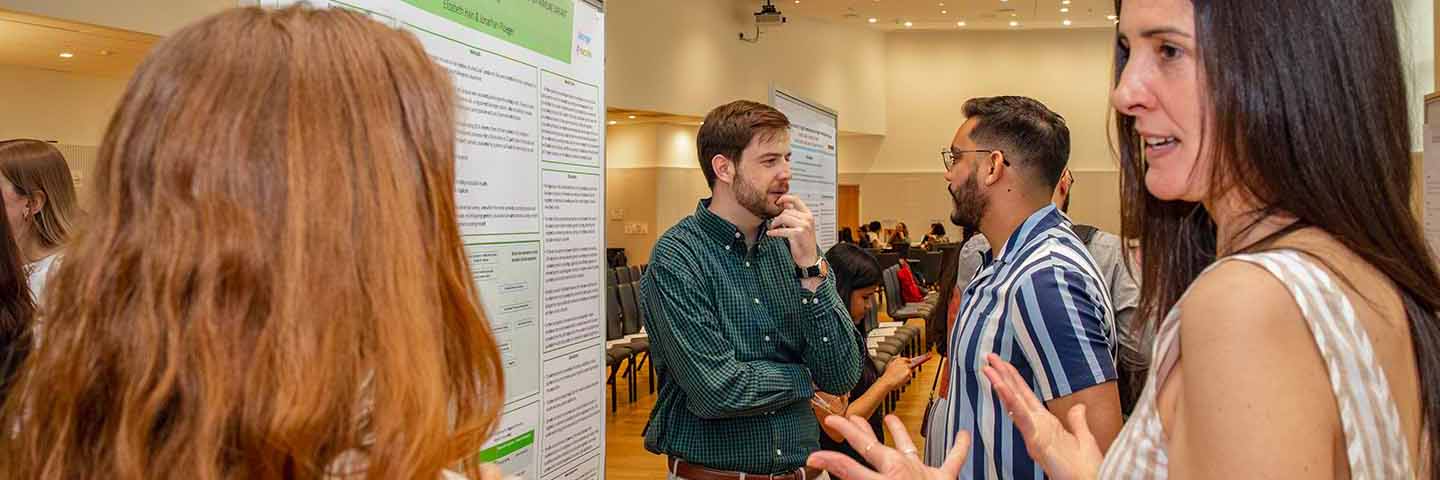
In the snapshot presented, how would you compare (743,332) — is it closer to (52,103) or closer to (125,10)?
(125,10)

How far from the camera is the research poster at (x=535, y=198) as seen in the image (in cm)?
199

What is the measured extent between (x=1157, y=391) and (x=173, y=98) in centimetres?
108

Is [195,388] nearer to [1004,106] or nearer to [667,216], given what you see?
[1004,106]

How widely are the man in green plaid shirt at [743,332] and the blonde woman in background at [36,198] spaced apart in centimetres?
203

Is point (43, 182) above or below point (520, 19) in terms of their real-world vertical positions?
below

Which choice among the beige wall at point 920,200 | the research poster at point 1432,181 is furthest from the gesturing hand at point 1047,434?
the beige wall at point 920,200

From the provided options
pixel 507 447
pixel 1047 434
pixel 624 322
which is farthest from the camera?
pixel 624 322

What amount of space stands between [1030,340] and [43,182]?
10.4 ft

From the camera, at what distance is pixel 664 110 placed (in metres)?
13.8

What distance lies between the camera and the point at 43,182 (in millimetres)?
3414

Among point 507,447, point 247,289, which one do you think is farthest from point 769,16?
point 247,289

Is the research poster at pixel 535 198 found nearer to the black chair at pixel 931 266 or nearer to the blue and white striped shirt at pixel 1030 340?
the blue and white striped shirt at pixel 1030 340

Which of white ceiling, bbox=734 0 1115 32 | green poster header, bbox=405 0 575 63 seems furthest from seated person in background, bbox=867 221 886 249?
green poster header, bbox=405 0 575 63

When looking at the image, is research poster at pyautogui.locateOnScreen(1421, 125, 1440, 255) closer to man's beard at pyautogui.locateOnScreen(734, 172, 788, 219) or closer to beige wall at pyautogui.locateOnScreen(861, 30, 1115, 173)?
man's beard at pyautogui.locateOnScreen(734, 172, 788, 219)
